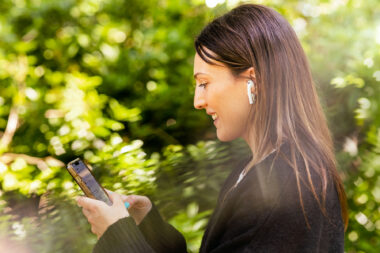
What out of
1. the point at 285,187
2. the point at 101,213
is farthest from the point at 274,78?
the point at 101,213

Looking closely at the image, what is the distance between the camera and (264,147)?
1.48 metres

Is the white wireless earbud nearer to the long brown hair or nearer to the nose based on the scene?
the long brown hair

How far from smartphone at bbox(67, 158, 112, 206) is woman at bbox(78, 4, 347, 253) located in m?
0.03

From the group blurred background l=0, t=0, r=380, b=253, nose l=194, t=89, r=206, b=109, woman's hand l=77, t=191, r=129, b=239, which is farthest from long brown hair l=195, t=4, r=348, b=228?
blurred background l=0, t=0, r=380, b=253

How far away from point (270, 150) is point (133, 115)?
6.56ft

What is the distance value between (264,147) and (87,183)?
1.95 feet

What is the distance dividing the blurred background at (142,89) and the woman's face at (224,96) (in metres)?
1.04

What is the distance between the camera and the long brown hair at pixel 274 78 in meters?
1.47

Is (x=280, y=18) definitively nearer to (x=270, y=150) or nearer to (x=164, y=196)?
(x=270, y=150)

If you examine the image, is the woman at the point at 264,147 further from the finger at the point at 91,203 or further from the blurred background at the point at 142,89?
the blurred background at the point at 142,89

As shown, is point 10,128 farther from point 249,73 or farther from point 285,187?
point 285,187

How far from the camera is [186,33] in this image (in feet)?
12.0

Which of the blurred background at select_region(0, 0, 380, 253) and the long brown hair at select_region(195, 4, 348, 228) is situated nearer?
the long brown hair at select_region(195, 4, 348, 228)

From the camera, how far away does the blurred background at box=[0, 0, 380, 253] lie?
310 centimetres
